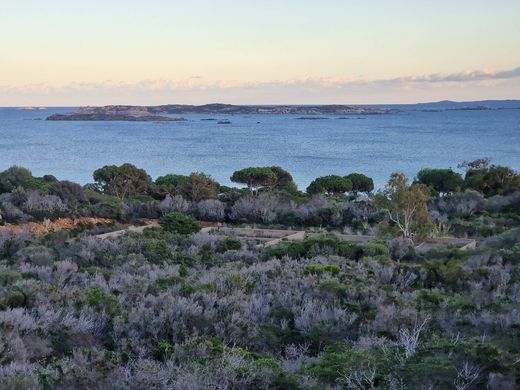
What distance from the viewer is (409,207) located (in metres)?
17.8

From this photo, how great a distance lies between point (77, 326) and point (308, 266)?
5345 mm

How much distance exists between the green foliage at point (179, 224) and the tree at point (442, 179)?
1582 cm

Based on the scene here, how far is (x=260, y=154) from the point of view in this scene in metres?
82.3

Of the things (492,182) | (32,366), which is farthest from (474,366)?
(492,182)

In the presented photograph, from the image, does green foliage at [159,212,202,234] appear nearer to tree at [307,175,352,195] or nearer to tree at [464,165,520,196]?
tree at [307,175,352,195]

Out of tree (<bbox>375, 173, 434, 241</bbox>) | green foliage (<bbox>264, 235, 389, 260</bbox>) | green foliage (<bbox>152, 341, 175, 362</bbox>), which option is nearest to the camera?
green foliage (<bbox>152, 341, 175, 362</bbox>)

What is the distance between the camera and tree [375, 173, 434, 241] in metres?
17.6

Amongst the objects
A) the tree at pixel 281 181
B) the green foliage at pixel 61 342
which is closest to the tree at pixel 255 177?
the tree at pixel 281 181

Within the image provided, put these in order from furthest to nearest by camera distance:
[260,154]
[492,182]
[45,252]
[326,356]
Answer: [260,154] → [492,182] → [45,252] → [326,356]

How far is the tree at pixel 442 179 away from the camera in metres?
32.3

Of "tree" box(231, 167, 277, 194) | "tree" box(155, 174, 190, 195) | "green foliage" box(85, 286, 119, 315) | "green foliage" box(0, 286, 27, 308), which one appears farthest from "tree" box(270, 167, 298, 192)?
"green foliage" box(0, 286, 27, 308)

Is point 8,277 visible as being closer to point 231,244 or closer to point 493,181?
point 231,244

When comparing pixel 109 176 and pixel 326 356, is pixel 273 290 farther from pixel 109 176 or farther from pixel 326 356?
pixel 109 176

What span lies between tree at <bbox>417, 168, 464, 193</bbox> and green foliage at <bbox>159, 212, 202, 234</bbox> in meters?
15.8
